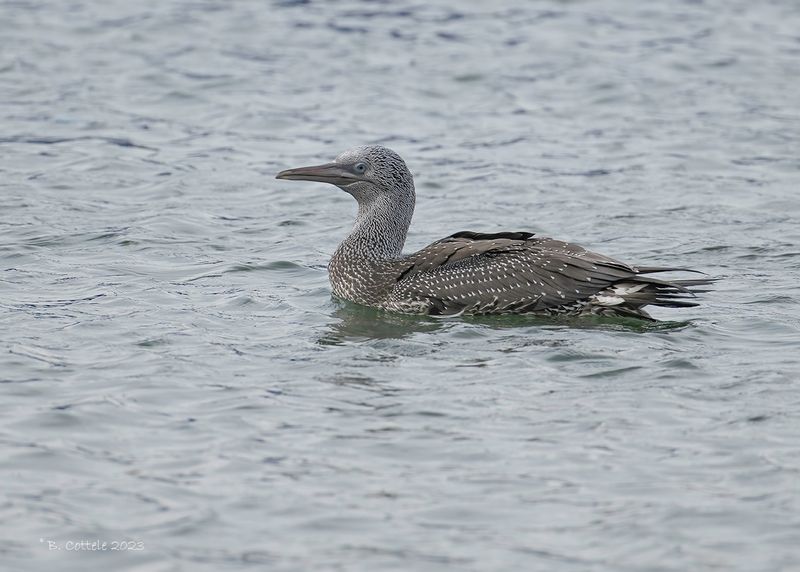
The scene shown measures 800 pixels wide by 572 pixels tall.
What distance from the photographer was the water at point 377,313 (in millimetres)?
7145

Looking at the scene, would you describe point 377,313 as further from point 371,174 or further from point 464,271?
point 371,174

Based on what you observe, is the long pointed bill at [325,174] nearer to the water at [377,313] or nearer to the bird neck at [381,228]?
the bird neck at [381,228]

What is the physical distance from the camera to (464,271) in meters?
10.9

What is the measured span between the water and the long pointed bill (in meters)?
0.96

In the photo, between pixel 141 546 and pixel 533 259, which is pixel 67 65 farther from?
pixel 141 546

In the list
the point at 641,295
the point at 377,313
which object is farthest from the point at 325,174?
the point at 641,295

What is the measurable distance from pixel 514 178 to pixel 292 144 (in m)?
2.84

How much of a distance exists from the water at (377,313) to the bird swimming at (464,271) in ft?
0.83

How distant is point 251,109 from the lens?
712 inches

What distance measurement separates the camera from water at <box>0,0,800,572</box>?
714 centimetres

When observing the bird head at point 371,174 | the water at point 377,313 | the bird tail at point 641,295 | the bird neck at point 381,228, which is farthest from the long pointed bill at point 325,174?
the bird tail at point 641,295

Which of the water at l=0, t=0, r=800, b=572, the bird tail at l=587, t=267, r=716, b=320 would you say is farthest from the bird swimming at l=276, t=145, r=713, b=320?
the water at l=0, t=0, r=800, b=572

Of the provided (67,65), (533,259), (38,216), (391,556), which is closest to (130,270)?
(38,216)

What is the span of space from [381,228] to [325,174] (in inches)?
25.7
